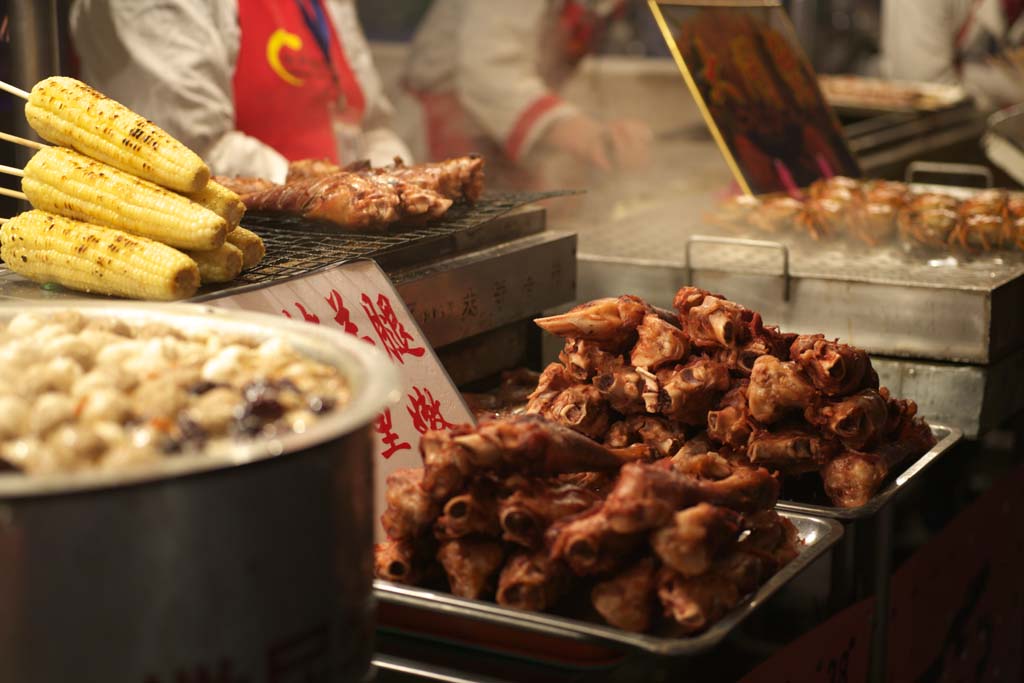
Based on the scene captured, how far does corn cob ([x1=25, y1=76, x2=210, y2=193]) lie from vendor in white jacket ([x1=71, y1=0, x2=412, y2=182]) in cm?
178

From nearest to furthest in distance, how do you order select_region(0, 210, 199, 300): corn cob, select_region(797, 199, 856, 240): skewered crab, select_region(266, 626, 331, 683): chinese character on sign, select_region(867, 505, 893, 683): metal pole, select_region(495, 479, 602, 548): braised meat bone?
select_region(266, 626, 331, 683): chinese character on sign < select_region(495, 479, 602, 548): braised meat bone < select_region(0, 210, 199, 300): corn cob < select_region(867, 505, 893, 683): metal pole < select_region(797, 199, 856, 240): skewered crab

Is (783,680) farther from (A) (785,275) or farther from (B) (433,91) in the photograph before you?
(B) (433,91)

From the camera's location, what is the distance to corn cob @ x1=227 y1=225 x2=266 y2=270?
2.10 meters

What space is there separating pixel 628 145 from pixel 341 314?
157 inches

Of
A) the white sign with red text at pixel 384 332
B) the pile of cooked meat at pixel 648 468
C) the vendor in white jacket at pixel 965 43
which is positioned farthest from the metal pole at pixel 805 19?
the white sign with red text at pixel 384 332

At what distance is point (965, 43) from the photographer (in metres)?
8.05

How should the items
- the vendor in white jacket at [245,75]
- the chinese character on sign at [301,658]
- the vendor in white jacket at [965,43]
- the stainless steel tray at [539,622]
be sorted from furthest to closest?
the vendor in white jacket at [965,43]
the vendor in white jacket at [245,75]
the stainless steel tray at [539,622]
the chinese character on sign at [301,658]

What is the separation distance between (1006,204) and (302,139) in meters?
2.41

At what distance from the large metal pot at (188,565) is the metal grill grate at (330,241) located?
0.84m

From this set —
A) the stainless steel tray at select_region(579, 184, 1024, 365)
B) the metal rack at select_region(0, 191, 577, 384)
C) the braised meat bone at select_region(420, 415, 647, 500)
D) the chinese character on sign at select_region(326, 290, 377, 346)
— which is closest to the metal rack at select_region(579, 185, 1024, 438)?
the stainless steel tray at select_region(579, 184, 1024, 365)

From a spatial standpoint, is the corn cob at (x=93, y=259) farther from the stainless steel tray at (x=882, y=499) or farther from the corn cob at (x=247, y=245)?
the stainless steel tray at (x=882, y=499)

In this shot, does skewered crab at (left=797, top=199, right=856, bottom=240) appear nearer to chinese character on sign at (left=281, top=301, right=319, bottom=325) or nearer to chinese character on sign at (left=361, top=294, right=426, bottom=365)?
chinese character on sign at (left=361, top=294, right=426, bottom=365)

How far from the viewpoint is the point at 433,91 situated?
20.7 feet

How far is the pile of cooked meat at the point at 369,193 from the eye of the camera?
2408 millimetres
